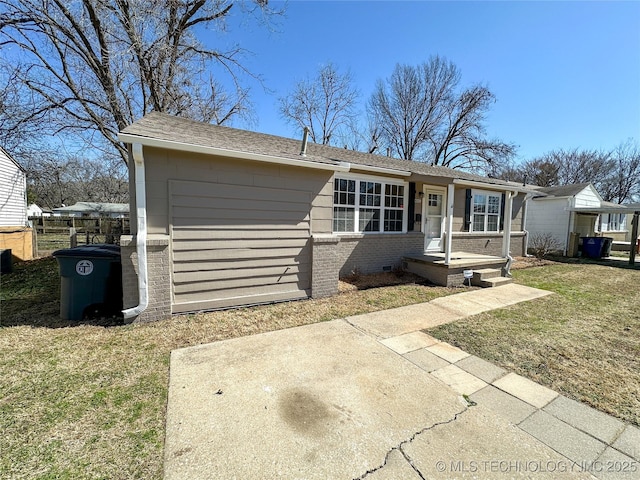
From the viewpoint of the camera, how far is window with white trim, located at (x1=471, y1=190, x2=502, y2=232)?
35.5 feet

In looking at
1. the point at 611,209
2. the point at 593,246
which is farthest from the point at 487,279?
the point at 611,209

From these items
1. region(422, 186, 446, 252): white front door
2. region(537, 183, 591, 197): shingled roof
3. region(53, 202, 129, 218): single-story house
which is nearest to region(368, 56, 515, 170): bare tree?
region(537, 183, 591, 197): shingled roof

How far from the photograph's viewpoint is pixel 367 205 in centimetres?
816

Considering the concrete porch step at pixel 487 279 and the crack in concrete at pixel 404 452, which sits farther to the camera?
the concrete porch step at pixel 487 279

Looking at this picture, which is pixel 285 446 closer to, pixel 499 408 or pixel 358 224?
pixel 499 408

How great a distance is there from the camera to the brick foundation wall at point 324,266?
593 cm

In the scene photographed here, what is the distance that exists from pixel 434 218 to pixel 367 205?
9.90 feet

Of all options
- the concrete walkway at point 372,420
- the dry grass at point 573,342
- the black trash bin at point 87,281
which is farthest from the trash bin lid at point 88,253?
the dry grass at point 573,342

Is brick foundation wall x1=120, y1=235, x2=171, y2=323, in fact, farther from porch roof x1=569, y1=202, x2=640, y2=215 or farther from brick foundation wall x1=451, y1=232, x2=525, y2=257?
porch roof x1=569, y1=202, x2=640, y2=215

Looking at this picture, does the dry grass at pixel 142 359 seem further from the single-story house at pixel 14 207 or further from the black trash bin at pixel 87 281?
the single-story house at pixel 14 207

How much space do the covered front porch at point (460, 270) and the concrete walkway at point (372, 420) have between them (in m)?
4.02

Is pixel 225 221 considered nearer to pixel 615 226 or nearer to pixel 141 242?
pixel 141 242

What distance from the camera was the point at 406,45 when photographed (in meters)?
12.5

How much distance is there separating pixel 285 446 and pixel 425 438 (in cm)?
112
